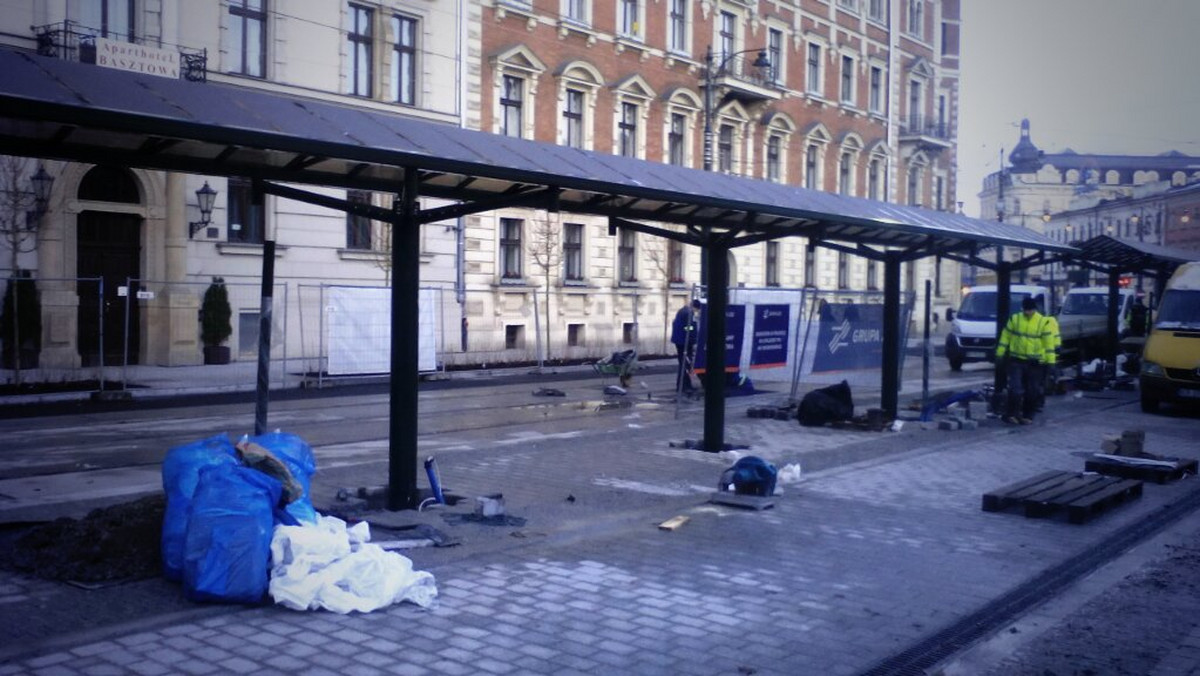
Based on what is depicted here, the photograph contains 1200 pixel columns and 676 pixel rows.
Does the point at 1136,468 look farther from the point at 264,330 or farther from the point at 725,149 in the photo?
the point at 725,149

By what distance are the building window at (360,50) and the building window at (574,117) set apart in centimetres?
718

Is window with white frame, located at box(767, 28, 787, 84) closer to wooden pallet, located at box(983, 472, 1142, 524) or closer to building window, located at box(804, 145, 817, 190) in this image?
building window, located at box(804, 145, 817, 190)

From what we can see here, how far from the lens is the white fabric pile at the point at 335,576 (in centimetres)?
616

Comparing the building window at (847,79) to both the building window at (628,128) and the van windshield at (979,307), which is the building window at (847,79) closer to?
the building window at (628,128)

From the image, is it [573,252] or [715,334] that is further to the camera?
[573,252]

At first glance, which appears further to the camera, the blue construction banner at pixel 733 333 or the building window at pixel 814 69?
the building window at pixel 814 69

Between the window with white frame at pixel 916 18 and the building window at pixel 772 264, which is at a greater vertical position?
the window with white frame at pixel 916 18

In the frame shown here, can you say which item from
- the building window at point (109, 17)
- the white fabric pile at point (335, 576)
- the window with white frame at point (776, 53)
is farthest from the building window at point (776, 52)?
the white fabric pile at point (335, 576)

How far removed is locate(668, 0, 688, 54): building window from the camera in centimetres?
3888

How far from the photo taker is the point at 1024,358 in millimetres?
15898

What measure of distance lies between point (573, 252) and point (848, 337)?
1983 centimetres

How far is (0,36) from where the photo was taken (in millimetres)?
21641

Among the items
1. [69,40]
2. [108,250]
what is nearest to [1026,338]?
[69,40]

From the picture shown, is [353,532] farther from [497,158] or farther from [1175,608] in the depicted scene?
[1175,608]
